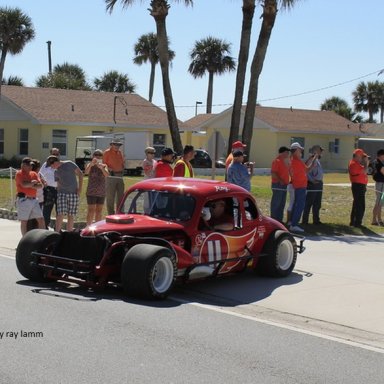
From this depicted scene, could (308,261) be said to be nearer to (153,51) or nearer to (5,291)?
(5,291)

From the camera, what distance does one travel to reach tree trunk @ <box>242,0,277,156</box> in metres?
19.9

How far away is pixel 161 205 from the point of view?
9.70 meters

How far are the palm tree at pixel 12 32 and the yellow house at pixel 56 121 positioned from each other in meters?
2.98

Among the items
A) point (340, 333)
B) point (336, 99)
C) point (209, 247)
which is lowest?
point (340, 333)

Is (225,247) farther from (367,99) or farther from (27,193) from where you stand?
(367,99)

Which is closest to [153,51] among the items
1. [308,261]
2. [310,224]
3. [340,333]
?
[310,224]

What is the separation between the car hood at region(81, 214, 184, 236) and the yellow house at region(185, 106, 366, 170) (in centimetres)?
3849

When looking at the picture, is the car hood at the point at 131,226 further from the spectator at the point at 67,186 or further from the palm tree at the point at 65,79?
the palm tree at the point at 65,79

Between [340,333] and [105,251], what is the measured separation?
285cm

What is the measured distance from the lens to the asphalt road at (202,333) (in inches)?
233

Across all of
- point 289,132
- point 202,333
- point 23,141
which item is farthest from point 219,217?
point 289,132

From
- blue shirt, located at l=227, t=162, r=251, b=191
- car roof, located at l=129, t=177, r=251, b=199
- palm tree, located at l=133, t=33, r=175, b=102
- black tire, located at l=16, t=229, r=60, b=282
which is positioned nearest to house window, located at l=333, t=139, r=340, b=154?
palm tree, located at l=133, t=33, r=175, b=102

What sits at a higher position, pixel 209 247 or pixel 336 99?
pixel 336 99

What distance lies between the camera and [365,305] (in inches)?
350
